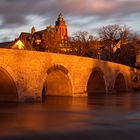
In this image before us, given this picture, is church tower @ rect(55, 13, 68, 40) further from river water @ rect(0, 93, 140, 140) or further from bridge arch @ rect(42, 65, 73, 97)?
river water @ rect(0, 93, 140, 140)

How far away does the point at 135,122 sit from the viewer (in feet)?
56.3

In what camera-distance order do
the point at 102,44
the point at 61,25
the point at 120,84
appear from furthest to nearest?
the point at 61,25 → the point at 102,44 → the point at 120,84

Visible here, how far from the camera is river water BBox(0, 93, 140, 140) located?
13.9 meters

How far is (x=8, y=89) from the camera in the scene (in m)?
23.8

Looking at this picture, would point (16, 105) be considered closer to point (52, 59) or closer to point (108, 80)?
point (52, 59)

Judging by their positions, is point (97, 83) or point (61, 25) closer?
point (97, 83)

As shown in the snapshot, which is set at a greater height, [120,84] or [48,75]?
[48,75]

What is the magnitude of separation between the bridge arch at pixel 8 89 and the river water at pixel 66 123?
0.82 meters

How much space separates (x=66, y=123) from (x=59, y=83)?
1346cm

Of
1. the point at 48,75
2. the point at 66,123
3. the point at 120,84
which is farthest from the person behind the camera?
the point at 120,84

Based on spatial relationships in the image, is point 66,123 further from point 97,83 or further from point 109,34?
point 109,34

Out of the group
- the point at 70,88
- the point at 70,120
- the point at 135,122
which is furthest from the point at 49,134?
the point at 70,88

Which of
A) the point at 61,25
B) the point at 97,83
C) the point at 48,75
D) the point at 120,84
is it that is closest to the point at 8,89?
the point at 48,75

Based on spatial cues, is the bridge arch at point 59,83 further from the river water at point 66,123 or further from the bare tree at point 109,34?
the bare tree at point 109,34
